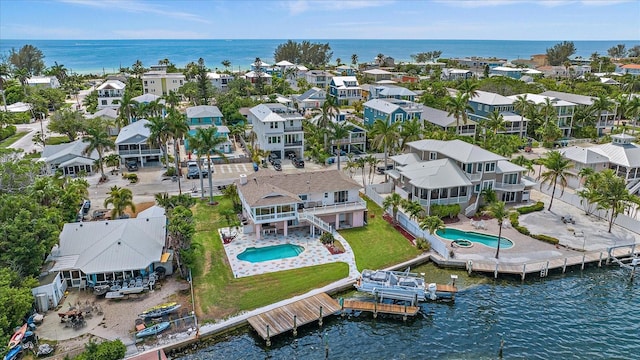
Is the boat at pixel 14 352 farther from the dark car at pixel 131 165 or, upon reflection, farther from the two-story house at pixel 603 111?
the two-story house at pixel 603 111

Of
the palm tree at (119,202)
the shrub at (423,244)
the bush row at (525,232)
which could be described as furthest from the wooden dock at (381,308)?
the palm tree at (119,202)

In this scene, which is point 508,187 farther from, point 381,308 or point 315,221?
point 381,308

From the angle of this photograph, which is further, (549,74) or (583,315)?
(549,74)

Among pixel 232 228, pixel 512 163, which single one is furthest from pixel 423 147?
pixel 232 228

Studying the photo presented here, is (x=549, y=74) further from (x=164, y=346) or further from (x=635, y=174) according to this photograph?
(x=164, y=346)

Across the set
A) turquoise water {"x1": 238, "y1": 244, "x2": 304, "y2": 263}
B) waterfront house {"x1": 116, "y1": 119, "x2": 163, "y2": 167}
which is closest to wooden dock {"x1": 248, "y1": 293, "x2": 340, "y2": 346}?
turquoise water {"x1": 238, "y1": 244, "x2": 304, "y2": 263}

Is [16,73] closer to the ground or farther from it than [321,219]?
farther from it

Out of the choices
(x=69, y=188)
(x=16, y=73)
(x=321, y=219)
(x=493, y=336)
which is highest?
(x=16, y=73)
